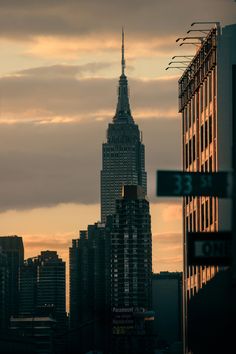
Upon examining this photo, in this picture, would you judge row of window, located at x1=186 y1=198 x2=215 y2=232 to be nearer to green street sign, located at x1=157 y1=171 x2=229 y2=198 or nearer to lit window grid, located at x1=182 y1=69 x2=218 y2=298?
lit window grid, located at x1=182 y1=69 x2=218 y2=298

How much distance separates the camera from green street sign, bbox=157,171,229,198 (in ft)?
147

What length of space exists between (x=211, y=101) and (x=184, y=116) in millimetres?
18837

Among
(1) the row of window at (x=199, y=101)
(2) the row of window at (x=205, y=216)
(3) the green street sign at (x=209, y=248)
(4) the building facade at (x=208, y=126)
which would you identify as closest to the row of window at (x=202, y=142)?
(4) the building facade at (x=208, y=126)

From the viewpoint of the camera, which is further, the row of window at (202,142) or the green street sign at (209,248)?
the row of window at (202,142)

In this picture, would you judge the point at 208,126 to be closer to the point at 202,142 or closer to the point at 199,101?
the point at 202,142

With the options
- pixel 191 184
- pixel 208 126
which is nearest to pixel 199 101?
pixel 208 126

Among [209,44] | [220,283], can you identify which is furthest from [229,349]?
[209,44]

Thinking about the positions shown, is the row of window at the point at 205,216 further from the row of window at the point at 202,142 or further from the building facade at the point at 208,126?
the row of window at the point at 202,142

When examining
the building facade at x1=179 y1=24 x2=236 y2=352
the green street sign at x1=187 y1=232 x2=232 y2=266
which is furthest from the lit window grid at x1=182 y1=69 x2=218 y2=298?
the green street sign at x1=187 y1=232 x2=232 y2=266

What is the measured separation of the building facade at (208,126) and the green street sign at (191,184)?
44804 mm

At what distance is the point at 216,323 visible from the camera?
9338 cm

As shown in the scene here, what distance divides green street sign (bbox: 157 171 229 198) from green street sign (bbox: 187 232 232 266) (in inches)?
47.3

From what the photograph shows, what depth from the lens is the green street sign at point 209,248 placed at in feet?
149

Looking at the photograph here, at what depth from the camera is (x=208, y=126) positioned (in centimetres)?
10612
